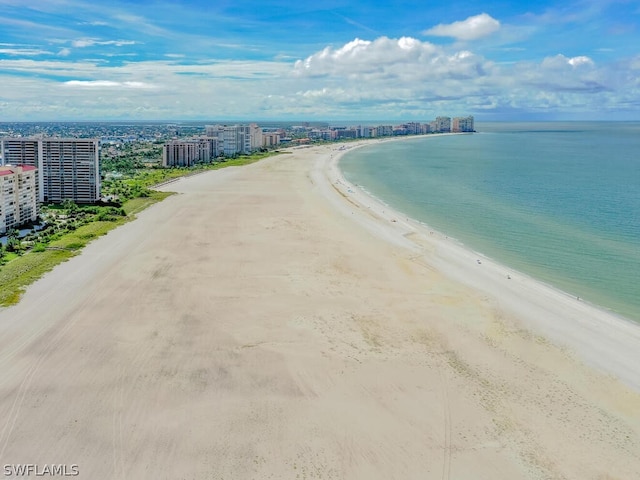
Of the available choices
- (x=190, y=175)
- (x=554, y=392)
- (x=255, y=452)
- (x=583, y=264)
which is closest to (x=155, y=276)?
(x=255, y=452)

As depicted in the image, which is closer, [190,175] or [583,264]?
[583,264]

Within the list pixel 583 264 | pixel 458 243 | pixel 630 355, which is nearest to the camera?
pixel 630 355

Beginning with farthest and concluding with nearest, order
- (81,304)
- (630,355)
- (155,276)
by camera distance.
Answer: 1. (155,276)
2. (81,304)
3. (630,355)

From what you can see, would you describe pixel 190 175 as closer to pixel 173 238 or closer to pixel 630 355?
pixel 173 238

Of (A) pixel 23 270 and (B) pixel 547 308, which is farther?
(A) pixel 23 270

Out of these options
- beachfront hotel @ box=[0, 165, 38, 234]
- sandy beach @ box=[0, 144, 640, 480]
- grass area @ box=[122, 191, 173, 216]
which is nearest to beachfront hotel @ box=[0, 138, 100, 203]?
grass area @ box=[122, 191, 173, 216]

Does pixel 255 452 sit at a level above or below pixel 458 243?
below

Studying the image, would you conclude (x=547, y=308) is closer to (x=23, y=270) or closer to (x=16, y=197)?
(x=23, y=270)

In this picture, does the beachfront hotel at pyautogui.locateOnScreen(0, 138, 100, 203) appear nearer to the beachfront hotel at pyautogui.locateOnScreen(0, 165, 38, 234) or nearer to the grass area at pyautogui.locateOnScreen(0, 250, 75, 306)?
the beachfront hotel at pyautogui.locateOnScreen(0, 165, 38, 234)

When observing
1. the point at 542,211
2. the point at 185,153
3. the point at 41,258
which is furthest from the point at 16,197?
the point at 185,153
